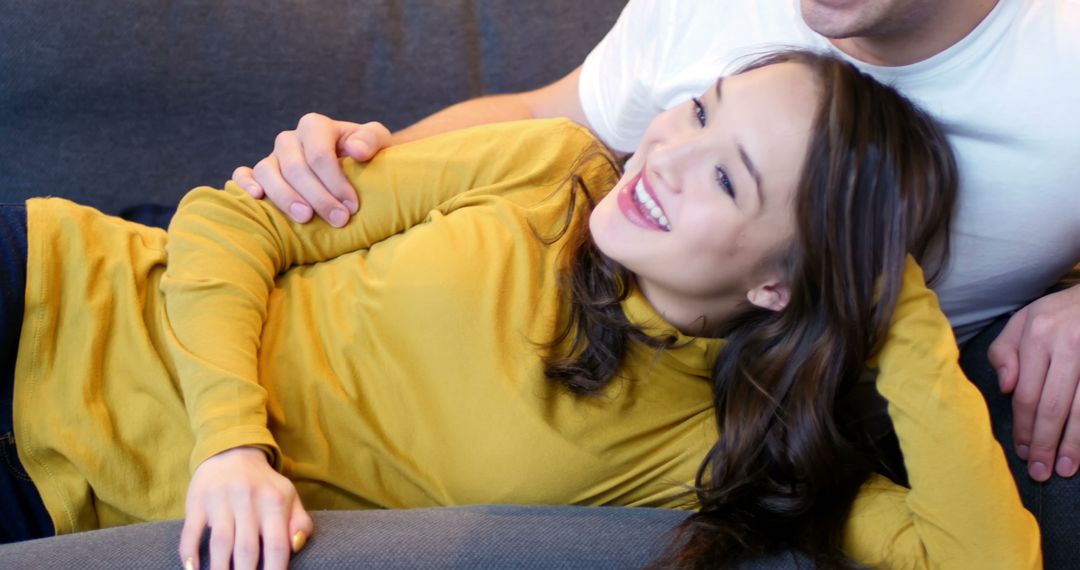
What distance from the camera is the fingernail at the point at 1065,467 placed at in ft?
3.98

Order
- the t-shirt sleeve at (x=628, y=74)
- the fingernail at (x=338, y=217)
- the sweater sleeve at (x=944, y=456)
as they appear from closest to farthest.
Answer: the sweater sleeve at (x=944, y=456) → the fingernail at (x=338, y=217) → the t-shirt sleeve at (x=628, y=74)

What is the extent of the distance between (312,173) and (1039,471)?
98 cm

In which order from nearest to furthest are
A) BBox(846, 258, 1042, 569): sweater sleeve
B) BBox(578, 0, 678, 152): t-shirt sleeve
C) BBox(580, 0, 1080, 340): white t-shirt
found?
BBox(846, 258, 1042, 569): sweater sleeve < BBox(580, 0, 1080, 340): white t-shirt < BBox(578, 0, 678, 152): t-shirt sleeve

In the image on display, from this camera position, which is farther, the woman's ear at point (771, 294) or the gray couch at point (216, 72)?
the gray couch at point (216, 72)

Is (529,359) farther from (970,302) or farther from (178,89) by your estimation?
(178,89)

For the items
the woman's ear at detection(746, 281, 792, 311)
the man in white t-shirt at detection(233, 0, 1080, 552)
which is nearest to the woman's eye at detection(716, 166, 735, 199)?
the woman's ear at detection(746, 281, 792, 311)

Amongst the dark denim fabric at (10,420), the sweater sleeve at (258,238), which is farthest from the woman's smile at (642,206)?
the dark denim fabric at (10,420)

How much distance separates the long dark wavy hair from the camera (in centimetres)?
109

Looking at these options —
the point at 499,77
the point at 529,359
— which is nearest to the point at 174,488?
the point at 529,359

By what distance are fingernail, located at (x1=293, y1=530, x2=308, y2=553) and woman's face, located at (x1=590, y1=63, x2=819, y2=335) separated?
447 mm

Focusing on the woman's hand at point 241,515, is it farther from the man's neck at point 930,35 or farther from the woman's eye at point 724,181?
the man's neck at point 930,35

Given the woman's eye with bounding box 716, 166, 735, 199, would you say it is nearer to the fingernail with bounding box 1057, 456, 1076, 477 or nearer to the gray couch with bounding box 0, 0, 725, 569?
the fingernail with bounding box 1057, 456, 1076, 477

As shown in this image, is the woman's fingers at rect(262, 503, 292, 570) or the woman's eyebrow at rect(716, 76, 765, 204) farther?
the woman's eyebrow at rect(716, 76, 765, 204)

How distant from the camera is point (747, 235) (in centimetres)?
110
